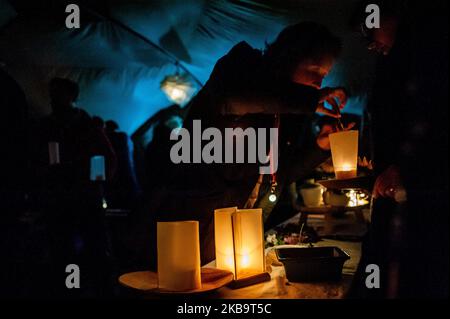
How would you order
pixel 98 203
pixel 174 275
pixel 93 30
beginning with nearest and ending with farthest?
pixel 174 275, pixel 98 203, pixel 93 30

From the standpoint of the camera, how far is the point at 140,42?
3963 mm

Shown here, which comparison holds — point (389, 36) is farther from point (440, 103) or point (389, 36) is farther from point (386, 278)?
point (386, 278)

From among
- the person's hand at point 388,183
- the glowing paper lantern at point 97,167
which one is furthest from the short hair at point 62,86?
the person's hand at point 388,183

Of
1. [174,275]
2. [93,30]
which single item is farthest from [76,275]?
[93,30]

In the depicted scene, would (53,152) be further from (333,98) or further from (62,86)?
(333,98)

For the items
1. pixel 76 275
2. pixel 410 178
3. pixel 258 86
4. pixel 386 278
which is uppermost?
pixel 258 86

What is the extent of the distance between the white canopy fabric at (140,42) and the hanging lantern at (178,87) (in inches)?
5.8

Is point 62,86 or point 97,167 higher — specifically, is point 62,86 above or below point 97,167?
above

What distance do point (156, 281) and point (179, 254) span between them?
0.61ft

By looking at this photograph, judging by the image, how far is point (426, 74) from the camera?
3.41ft

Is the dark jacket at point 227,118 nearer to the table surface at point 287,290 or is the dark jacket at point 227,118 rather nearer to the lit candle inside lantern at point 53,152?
the table surface at point 287,290

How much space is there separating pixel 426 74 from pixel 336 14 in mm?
1470

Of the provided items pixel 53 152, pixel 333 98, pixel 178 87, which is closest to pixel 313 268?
pixel 333 98

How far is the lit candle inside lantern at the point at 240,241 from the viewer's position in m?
1.25
